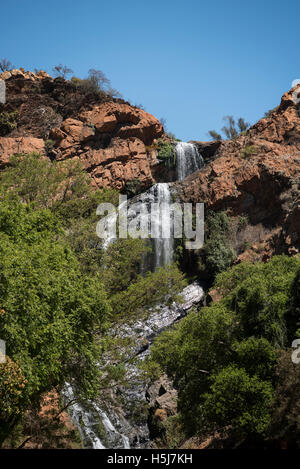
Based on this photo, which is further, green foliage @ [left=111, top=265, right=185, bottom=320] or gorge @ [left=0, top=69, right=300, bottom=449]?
green foliage @ [left=111, top=265, right=185, bottom=320]

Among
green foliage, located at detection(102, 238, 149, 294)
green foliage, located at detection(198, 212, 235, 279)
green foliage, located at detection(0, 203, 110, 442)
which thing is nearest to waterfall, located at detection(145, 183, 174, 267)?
green foliage, located at detection(198, 212, 235, 279)

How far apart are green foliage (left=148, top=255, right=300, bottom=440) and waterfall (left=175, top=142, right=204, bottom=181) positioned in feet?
83.7

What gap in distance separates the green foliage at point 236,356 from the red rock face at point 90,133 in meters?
26.4

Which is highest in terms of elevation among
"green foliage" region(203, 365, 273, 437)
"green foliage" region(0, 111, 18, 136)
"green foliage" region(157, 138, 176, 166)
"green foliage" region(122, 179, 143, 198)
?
"green foliage" region(0, 111, 18, 136)

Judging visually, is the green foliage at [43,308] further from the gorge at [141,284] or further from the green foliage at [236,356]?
the green foliage at [236,356]

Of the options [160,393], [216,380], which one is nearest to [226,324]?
[216,380]

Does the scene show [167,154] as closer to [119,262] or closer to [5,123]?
[5,123]

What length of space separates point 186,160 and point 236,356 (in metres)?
30.5

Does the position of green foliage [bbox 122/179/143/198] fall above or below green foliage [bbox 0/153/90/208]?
above

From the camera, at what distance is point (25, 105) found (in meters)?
47.8

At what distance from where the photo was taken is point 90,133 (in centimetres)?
4431

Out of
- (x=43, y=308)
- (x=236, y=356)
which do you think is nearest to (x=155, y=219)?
(x=236, y=356)

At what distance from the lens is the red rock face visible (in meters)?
43.1

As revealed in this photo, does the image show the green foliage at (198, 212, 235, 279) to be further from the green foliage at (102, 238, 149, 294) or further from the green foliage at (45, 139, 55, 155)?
the green foliage at (45, 139, 55, 155)
